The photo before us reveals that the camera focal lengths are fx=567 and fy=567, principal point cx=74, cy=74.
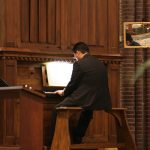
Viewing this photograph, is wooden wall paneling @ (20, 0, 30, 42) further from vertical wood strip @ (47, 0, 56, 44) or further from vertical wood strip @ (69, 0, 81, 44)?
vertical wood strip @ (69, 0, 81, 44)

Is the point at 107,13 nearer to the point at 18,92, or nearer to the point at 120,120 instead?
the point at 120,120

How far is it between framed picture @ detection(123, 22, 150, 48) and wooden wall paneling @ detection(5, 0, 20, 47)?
1.93 m

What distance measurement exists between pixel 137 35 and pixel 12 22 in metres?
2.11

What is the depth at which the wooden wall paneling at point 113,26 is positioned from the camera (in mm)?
7953

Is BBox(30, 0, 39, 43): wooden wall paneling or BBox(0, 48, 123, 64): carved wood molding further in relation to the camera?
BBox(30, 0, 39, 43): wooden wall paneling

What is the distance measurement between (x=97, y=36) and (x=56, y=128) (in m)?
1.77

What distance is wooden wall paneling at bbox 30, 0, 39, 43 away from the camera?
23.9ft

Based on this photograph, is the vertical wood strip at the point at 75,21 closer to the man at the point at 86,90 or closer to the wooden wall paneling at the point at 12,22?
the man at the point at 86,90

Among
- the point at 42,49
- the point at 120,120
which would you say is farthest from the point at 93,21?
the point at 120,120

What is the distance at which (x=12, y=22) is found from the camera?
7086mm

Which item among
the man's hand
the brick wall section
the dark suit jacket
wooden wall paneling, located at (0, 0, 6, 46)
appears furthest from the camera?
the brick wall section

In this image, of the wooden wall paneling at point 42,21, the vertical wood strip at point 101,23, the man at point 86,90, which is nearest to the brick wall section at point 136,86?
the vertical wood strip at point 101,23

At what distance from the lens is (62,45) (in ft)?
24.7

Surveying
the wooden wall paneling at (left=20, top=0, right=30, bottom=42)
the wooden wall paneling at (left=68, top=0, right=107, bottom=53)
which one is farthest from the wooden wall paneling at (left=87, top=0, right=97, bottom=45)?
the wooden wall paneling at (left=20, top=0, right=30, bottom=42)
